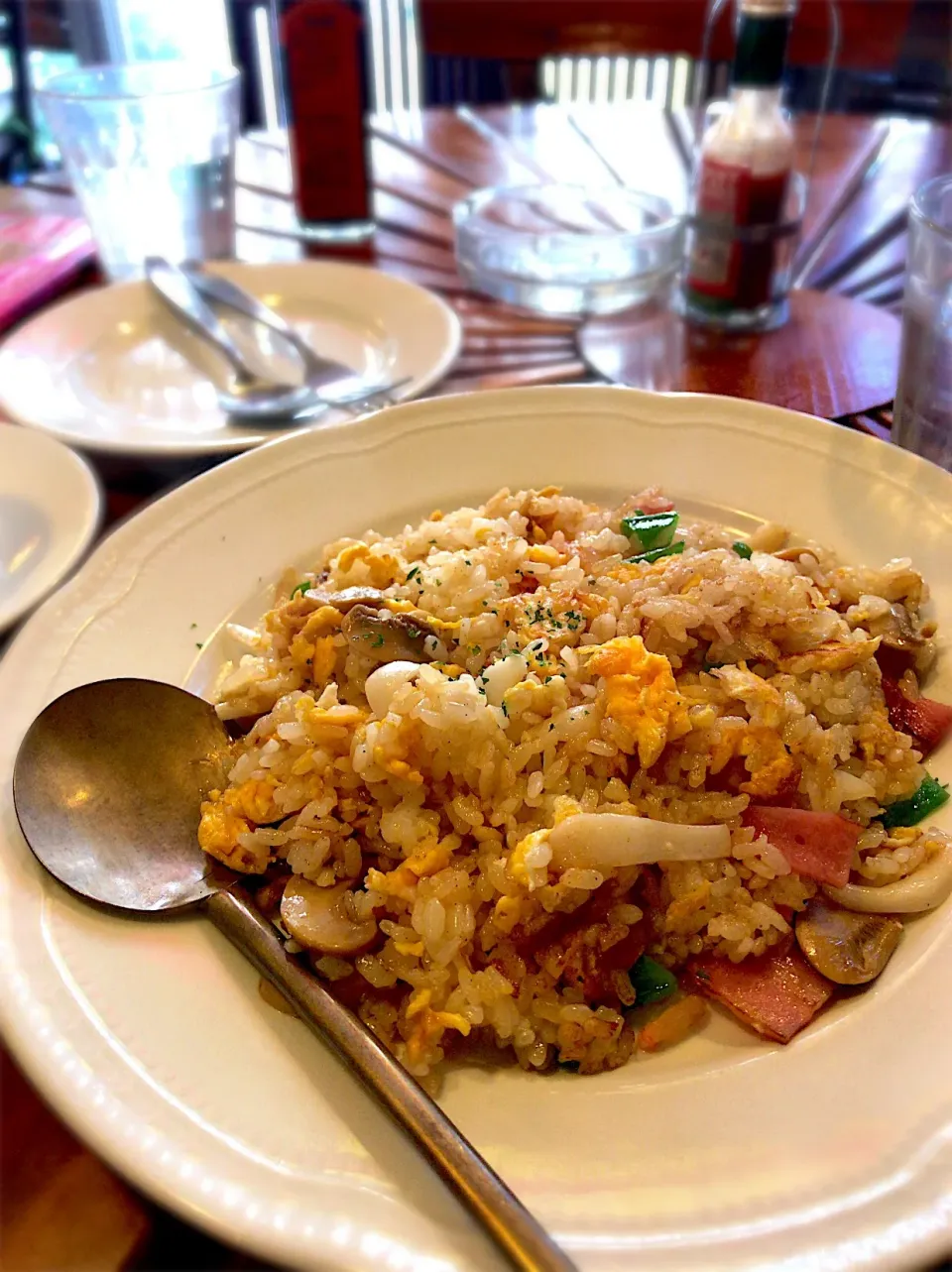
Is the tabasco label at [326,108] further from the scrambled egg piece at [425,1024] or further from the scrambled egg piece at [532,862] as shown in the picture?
the scrambled egg piece at [425,1024]

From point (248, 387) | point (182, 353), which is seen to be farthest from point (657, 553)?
point (182, 353)

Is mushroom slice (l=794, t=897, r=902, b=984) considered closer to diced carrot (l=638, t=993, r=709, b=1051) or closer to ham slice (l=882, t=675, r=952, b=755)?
diced carrot (l=638, t=993, r=709, b=1051)

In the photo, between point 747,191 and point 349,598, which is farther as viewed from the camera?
point 747,191

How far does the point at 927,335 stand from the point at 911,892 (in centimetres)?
109

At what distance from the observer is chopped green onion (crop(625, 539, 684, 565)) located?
154 centimetres

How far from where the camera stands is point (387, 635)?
4.47ft

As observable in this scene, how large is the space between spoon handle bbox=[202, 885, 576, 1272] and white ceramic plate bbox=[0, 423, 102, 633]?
0.62 metres

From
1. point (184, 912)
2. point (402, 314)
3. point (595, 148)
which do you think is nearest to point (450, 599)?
point (184, 912)

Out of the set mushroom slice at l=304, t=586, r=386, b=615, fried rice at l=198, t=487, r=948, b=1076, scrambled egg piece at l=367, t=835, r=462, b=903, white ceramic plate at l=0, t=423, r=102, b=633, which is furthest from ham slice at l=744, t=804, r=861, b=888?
white ceramic plate at l=0, t=423, r=102, b=633

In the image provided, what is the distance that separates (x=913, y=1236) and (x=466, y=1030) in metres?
0.47

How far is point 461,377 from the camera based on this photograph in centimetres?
218

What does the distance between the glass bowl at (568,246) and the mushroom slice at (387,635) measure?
1348mm

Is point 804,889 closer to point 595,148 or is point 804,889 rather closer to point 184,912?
point 184,912

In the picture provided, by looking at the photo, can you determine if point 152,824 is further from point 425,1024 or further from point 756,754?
point 756,754
